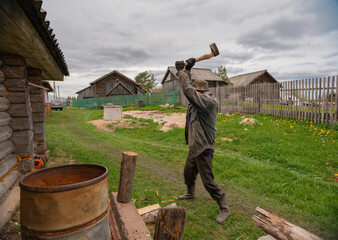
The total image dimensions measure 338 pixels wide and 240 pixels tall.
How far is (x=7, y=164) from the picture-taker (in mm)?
3973

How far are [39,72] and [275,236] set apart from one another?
657 cm

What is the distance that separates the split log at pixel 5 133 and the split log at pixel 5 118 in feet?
0.28

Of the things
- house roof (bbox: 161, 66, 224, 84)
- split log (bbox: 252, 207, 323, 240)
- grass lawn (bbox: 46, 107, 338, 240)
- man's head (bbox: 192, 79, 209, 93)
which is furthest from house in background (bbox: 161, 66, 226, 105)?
split log (bbox: 252, 207, 323, 240)

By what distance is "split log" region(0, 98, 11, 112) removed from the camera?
401 centimetres

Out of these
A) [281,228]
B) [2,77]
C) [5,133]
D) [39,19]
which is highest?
[39,19]

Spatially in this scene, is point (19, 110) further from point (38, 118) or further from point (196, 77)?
point (196, 77)

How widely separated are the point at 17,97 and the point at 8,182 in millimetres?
1700

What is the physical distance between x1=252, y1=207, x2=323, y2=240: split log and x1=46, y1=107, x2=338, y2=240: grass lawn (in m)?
0.59

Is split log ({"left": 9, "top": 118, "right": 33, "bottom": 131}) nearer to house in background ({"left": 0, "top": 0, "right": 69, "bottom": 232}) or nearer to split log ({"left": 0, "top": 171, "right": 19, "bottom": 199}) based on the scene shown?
house in background ({"left": 0, "top": 0, "right": 69, "bottom": 232})

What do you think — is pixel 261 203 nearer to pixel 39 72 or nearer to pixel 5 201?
pixel 5 201

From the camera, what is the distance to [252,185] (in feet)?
15.0

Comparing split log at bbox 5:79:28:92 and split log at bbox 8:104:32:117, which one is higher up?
split log at bbox 5:79:28:92

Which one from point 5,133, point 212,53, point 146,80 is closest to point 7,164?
point 5,133

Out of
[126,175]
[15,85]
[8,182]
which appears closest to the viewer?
[126,175]
